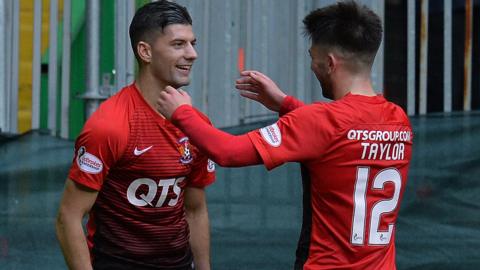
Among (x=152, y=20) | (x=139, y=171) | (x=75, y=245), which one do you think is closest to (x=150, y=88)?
(x=152, y=20)

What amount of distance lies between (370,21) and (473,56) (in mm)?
2957

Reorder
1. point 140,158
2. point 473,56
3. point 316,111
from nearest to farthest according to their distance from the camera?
1. point 316,111
2. point 140,158
3. point 473,56

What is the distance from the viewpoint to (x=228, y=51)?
621cm

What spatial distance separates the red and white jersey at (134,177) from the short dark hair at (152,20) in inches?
9.4

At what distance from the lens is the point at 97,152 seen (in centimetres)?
405

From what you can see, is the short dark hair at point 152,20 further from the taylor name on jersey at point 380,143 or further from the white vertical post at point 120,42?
the white vertical post at point 120,42

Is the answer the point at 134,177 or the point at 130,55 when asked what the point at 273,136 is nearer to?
the point at 134,177

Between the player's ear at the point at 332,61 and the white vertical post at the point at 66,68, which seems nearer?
the player's ear at the point at 332,61

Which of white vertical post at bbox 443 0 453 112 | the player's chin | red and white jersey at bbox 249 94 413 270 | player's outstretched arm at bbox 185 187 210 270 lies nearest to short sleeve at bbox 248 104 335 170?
red and white jersey at bbox 249 94 413 270

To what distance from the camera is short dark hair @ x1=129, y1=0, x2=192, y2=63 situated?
4363mm

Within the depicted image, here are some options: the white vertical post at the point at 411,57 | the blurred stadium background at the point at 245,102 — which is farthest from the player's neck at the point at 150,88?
the white vertical post at the point at 411,57

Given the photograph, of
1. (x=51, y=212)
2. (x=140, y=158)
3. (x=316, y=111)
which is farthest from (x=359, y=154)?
(x=51, y=212)

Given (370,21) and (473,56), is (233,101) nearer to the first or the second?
(473,56)

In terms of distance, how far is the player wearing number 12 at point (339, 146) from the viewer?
366 centimetres
